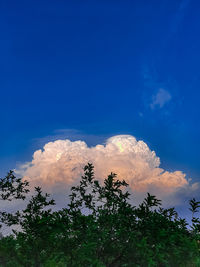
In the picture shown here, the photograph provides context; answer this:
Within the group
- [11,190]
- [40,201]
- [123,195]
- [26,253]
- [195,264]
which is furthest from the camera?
[11,190]

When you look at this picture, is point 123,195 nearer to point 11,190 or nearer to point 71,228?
point 71,228

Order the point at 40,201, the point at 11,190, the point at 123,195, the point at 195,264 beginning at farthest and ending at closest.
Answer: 1. the point at 11,190
2. the point at 40,201
3. the point at 123,195
4. the point at 195,264

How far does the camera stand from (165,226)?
350 inches

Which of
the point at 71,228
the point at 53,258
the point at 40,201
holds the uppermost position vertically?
the point at 40,201

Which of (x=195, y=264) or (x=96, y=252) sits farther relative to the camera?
(x=96, y=252)

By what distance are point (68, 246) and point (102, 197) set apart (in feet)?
9.17

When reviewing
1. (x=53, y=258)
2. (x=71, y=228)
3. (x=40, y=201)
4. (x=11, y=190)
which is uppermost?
(x=11, y=190)

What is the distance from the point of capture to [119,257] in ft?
29.5

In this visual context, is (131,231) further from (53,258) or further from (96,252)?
(53,258)

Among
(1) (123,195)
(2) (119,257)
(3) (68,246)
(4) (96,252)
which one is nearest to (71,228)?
(3) (68,246)

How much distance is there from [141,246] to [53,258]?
8.78 feet

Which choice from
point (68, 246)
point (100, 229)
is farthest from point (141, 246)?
point (68, 246)

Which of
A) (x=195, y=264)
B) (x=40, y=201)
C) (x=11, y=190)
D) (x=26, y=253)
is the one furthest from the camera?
(x=11, y=190)

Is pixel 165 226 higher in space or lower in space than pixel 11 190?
lower
